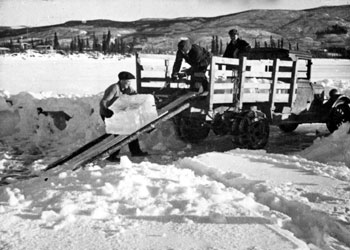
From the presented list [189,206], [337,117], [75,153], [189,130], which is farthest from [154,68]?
[189,206]

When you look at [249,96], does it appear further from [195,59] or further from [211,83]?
[195,59]

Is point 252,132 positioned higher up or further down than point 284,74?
further down

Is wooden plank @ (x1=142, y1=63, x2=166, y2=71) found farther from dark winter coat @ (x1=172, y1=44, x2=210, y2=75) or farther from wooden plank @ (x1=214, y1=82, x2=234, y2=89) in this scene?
wooden plank @ (x1=214, y1=82, x2=234, y2=89)

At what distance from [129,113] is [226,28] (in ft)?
14.0

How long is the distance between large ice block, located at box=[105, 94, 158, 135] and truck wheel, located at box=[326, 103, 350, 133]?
16.3ft

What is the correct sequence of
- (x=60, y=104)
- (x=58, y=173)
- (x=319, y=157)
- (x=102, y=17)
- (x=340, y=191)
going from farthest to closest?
(x=60, y=104) → (x=319, y=157) → (x=102, y=17) → (x=58, y=173) → (x=340, y=191)

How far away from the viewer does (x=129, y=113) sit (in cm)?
561

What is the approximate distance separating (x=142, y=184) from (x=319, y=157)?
3.85 m

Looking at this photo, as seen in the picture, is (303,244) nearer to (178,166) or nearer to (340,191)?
(340,191)

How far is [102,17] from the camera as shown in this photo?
5.04 meters

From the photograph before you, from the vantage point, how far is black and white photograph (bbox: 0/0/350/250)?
122 inches

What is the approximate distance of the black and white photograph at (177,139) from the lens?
3.09 m

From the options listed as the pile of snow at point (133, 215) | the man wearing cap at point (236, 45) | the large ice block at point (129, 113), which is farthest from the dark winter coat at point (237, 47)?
the pile of snow at point (133, 215)

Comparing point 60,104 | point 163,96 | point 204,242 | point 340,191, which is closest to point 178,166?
point 340,191
